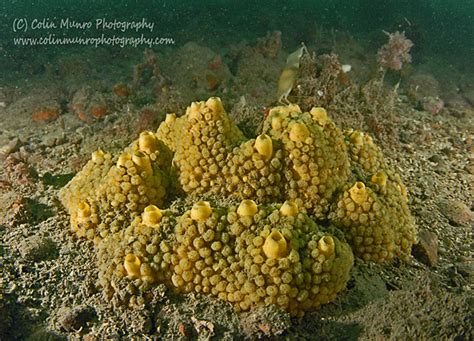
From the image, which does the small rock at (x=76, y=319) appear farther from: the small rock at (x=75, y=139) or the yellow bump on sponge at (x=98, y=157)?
the small rock at (x=75, y=139)

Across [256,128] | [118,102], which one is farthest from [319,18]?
[256,128]

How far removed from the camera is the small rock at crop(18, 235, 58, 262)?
3.74 m

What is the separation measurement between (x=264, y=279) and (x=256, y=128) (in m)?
1.71

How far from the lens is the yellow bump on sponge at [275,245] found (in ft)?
10.0

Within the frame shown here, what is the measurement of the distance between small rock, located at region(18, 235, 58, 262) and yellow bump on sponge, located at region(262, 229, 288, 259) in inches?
78.7

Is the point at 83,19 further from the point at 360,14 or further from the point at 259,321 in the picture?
the point at 259,321

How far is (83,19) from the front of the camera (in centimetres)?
1581

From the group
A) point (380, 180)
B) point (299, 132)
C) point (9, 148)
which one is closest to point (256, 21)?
point (9, 148)

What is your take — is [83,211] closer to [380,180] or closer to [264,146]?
[264,146]

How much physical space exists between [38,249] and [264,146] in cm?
222

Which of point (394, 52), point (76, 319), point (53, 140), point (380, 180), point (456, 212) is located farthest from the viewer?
point (394, 52)

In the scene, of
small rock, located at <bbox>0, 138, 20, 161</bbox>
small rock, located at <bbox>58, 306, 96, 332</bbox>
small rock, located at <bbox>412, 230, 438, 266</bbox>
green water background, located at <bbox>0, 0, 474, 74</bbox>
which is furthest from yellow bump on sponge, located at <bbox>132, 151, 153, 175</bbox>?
green water background, located at <bbox>0, 0, 474, 74</bbox>

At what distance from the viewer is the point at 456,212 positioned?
500 centimetres

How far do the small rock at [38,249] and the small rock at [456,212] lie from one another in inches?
169
